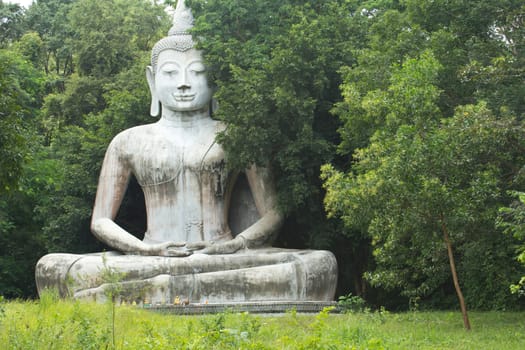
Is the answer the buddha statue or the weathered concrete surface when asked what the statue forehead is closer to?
the buddha statue

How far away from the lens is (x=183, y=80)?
1745 cm

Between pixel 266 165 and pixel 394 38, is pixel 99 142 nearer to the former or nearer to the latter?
pixel 266 165

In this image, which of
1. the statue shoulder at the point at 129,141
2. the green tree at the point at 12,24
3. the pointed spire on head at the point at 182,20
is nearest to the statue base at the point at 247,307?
the statue shoulder at the point at 129,141

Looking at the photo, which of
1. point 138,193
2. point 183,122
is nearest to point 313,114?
point 183,122

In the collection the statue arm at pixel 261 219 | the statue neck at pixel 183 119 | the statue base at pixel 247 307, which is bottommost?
the statue base at pixel 247 307

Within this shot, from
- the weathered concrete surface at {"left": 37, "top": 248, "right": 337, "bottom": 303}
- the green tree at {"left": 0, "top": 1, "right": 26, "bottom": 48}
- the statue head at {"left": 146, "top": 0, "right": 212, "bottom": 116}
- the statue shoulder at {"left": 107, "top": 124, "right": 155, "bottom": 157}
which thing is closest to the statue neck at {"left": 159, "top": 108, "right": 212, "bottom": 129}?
the statue head at {"left": 146, "top": 0, "right": 212, "bottom": 116}

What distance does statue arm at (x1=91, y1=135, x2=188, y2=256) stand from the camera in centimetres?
1653

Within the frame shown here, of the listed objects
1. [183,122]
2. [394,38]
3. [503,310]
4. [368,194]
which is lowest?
[503,310]

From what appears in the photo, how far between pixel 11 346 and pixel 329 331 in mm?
4007

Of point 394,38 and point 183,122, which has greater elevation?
point 394,38

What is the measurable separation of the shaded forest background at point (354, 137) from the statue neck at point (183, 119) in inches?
35.2

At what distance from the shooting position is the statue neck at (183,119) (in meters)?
17.7

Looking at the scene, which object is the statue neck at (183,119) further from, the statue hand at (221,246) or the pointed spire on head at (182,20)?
the statue hand at (221,246)

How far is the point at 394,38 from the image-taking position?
16500 mm
